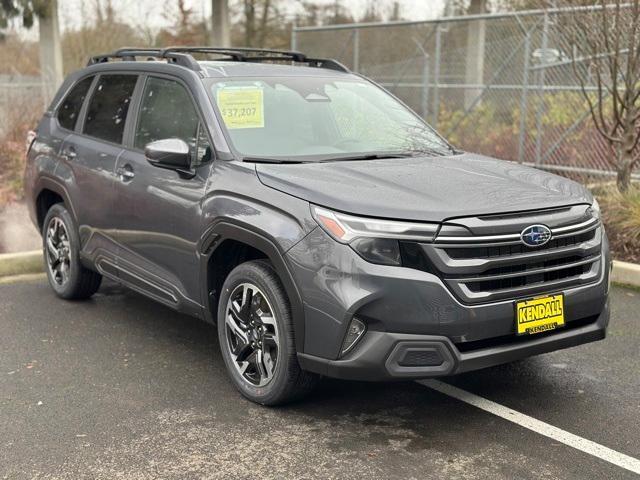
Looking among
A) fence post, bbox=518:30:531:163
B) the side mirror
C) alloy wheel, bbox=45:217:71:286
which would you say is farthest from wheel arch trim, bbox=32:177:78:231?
fence post, bbox=518:30:531:163

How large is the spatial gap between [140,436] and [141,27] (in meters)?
19.2

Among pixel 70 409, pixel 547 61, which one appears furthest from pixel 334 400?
pixel 547 61

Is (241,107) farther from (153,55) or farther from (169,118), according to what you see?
(153,55)

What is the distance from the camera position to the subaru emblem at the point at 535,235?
3639 mm

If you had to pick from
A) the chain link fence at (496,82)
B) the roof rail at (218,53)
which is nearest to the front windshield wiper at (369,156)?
the roof rail at (218,53)

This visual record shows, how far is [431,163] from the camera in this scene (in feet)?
14.4

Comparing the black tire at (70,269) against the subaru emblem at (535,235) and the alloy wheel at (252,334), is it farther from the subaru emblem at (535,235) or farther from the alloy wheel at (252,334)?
the subaru emblem at (535,235)

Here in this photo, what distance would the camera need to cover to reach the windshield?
175 inches

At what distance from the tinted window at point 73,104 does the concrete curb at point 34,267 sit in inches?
58.9

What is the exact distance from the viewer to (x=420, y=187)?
12.5 ft

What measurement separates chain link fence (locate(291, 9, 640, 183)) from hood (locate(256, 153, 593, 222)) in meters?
4.75

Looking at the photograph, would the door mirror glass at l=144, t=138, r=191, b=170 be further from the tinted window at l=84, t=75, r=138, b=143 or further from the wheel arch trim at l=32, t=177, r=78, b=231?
the wheel arch trim at l=32, t=177, r=78, b=231

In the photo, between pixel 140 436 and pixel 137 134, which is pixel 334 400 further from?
pixel 137 134

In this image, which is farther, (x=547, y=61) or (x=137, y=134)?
(x=547, y=61)
